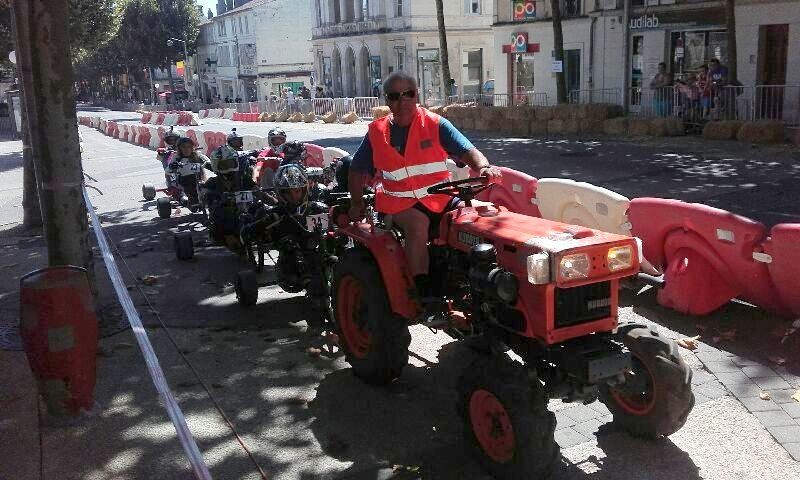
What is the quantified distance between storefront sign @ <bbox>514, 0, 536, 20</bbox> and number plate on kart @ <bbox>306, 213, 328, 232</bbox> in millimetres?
25898

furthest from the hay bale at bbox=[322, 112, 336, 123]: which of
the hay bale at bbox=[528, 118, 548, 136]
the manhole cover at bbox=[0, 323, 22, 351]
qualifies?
the manhole cover at bbox=[0, 323, 22, 351]

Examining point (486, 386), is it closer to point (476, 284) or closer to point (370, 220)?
point (476, 284)

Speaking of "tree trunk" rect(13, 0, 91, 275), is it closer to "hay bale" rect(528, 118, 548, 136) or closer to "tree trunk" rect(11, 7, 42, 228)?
"tree trunk" rect(11, 7, 42, 228)

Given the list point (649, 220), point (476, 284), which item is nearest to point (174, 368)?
point (476, 284)

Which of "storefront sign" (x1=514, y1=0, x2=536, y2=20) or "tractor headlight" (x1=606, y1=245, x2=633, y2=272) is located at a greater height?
"storefront sign" (x1=514, y1=0, x2=536, y2=20)

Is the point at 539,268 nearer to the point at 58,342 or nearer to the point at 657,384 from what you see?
the point at 657,384

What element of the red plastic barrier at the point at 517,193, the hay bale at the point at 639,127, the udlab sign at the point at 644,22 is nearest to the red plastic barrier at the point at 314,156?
the red plastic barrier at the point at 517,193

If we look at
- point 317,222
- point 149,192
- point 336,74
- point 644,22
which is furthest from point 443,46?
point 317,222

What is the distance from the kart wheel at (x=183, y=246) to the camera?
9711 mm

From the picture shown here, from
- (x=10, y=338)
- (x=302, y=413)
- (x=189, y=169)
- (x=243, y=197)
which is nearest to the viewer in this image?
(x=302, y=413)

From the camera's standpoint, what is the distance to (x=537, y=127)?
23922 mm

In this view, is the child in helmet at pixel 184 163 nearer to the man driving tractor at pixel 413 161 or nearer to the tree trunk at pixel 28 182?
the tree trunk at pixel 28 182

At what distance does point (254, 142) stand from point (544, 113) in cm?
1024

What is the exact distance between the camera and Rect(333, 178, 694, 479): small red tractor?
3.78m
